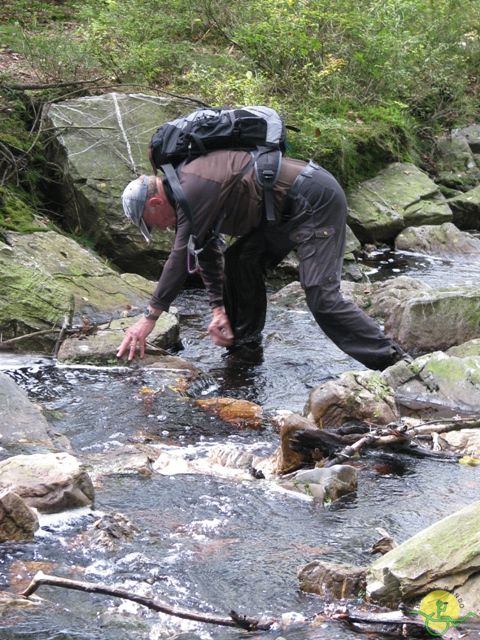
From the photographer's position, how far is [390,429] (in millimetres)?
5348

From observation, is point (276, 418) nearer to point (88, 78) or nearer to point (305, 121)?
point (305, 121)

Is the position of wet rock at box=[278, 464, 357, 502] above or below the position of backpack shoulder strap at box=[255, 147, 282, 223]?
below

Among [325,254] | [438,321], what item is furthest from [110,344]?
[438,321]

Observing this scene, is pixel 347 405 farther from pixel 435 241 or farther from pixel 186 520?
pixel 435 241

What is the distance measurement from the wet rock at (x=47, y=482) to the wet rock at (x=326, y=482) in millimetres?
1082

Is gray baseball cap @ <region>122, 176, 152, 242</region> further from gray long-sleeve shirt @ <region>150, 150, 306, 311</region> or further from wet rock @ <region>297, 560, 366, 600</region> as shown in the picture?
wet rock @ <region>297, 560, 366, 600</region>

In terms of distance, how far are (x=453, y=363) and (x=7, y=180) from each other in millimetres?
5345

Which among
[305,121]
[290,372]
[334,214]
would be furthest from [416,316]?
[305,121]

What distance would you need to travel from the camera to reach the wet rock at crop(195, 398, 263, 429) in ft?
19.9

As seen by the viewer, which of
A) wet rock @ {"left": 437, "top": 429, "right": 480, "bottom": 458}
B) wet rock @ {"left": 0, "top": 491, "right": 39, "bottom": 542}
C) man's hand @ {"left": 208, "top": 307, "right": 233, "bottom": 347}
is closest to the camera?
wet rock @ {"left": 0, "top": 491, "right": 39, "bottom": 542}

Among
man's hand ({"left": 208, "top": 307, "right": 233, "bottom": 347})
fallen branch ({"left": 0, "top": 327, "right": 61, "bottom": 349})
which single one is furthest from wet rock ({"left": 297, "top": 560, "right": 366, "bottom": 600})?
fallen branch ({"left": 0, "top": 327, "right": 61, "bottom": 349})

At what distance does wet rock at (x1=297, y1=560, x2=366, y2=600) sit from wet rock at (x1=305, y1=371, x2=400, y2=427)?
1.99 meters

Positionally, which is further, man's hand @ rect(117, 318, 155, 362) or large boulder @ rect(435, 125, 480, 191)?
large boulder @ rect(435, 125, 480, 191)

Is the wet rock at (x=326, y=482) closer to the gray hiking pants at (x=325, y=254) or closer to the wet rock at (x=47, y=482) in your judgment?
the wet rock at (x=47, y=482)
